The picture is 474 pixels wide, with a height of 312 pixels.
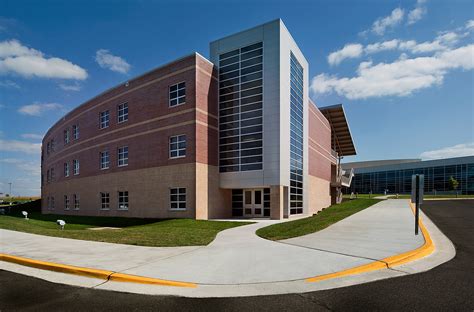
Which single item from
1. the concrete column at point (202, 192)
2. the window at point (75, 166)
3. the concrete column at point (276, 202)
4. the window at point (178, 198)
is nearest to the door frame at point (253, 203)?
the concrete column at point (276, 202)

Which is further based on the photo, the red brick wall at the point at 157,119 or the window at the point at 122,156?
the window at the point at 122,156

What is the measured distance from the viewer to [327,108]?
131 ft

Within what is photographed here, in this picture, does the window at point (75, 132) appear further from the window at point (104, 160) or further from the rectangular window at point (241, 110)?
the rectangular window at point (241, 110)

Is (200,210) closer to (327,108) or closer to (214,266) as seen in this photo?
(214,266)

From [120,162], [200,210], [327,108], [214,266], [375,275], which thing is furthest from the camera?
[327,108]

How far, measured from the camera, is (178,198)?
74.7 ft

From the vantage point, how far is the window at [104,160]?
2960 cm

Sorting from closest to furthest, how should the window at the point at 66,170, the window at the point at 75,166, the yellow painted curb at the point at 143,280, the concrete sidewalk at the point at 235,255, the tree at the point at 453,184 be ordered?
Answer: the yellow painted curb at the point at 143,280 < the concrete sidewalk at the point at 235,255 < the window at the point at 75,166 < the window at the point at 66,170 < the tree at the point at 453,184

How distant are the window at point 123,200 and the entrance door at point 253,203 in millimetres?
10143

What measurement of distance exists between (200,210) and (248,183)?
4.01m

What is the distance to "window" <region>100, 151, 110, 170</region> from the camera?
29.6 meters

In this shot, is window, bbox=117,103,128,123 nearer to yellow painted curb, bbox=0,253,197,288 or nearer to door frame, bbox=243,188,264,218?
door frame, bbox=243,188,264,218

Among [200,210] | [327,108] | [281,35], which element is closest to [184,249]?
[200,210]

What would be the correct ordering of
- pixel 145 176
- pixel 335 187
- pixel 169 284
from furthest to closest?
pixel 335 187 → pixel 145 176 → pixel 169 284
